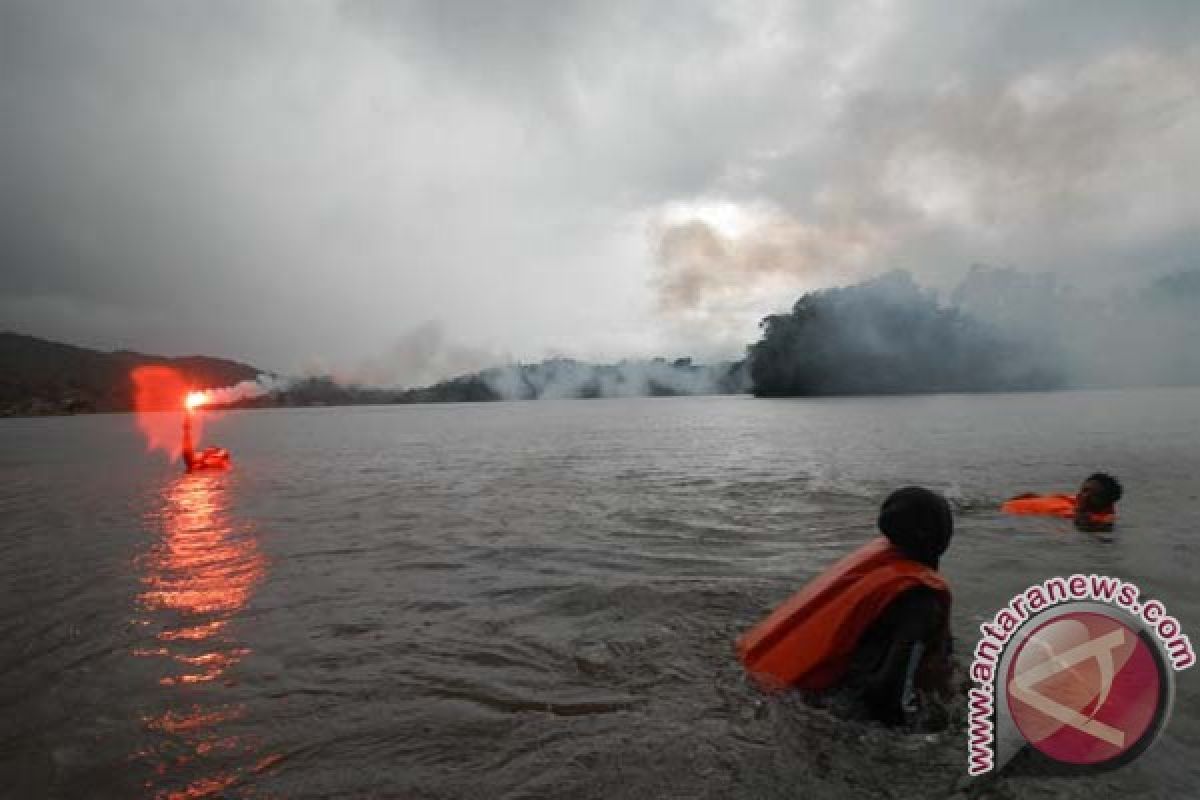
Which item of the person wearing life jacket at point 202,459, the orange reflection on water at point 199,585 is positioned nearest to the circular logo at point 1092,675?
the orange reflection on water at point 199,585

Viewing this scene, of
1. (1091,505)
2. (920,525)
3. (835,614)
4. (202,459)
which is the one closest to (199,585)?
(835,614)

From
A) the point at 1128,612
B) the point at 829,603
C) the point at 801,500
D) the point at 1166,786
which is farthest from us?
the point at 801,500

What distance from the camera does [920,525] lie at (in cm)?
526

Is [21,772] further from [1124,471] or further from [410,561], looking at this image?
[1124,471]

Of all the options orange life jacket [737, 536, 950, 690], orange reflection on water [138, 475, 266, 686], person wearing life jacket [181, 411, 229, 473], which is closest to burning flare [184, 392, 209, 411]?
person wearing life jacket [181, 411, 229, 473]

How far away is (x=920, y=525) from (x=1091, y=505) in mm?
12001

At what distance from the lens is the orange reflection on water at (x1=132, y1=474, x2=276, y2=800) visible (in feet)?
16.4

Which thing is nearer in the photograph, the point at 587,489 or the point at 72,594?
the point at 72,594

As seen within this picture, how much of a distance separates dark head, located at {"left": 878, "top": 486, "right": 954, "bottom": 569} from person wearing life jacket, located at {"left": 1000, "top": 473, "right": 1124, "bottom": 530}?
11625 millimetres

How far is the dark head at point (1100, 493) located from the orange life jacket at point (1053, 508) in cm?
16

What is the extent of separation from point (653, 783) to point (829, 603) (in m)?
2.06

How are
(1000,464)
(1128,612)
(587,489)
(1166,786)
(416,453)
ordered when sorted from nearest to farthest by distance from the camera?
(1128,612)
(1166,786)
(587,489)
(1000,464)
(416,453)

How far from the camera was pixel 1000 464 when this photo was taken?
28.3m

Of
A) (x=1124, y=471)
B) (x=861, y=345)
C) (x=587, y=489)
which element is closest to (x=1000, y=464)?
(x=1124, y=471)
